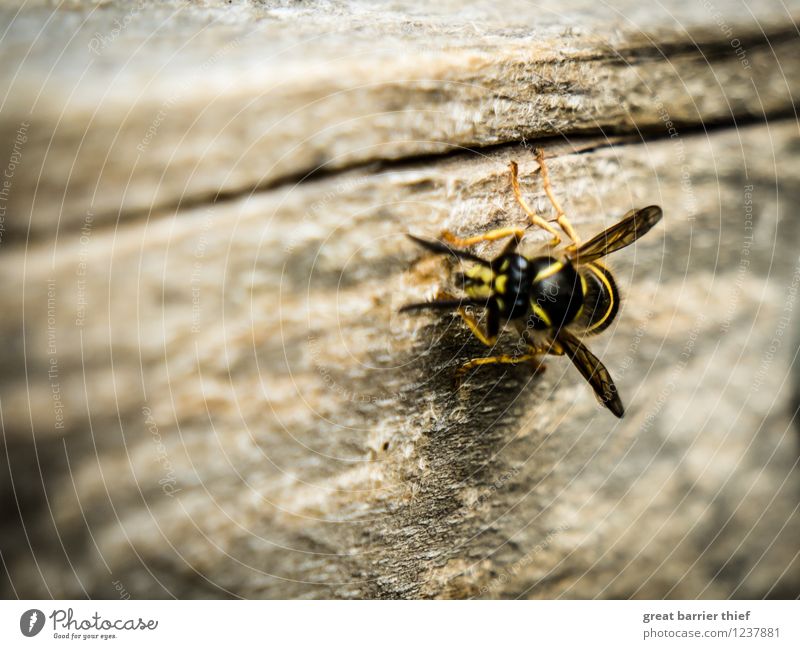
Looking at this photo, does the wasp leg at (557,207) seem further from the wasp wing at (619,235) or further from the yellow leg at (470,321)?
the yellow leg at (470,321)

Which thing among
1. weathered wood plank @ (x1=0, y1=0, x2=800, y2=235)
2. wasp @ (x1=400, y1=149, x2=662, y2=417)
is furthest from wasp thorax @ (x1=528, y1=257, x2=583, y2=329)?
weathered wood plank @ (x1=0, y1=0, x2=800, y2=235)

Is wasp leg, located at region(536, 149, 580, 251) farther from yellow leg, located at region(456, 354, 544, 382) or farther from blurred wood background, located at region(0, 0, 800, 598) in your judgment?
yellow leg, located at region(456, 354, 544, 382)

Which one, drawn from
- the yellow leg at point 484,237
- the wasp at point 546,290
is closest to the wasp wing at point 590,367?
the wasp at point 546,290

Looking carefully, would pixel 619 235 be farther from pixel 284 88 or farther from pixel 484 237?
pixel 284 88

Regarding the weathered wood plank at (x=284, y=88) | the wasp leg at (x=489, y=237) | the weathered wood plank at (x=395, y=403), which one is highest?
the weathered wood plank at (x=284, y=88)

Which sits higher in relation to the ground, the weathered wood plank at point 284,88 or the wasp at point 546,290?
the weathered wood plank at point 284,88
